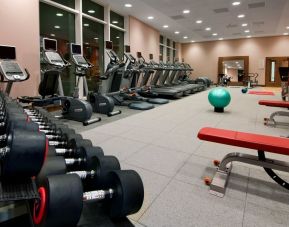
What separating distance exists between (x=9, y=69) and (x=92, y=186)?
380 cm

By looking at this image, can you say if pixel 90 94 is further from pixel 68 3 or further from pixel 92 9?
pixel 92 9

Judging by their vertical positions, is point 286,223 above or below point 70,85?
below

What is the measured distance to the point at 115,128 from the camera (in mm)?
4211

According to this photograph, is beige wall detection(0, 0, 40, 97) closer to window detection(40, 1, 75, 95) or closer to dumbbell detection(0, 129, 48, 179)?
window detection(40, 1, 75, 95)

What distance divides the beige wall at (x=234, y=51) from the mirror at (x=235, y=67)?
28 cm

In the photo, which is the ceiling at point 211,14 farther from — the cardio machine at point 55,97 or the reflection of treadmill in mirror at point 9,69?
the reflection of treadmill in mirror at point 9,69

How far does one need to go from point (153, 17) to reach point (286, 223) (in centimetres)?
1054

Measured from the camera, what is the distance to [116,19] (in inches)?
399

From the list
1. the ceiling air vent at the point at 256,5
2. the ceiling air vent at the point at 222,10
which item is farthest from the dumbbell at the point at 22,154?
the ceiling air vent at the point at 222,10

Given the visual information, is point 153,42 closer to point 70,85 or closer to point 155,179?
point 70,85

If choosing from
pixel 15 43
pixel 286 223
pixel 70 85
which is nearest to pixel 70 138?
pixel 286 223

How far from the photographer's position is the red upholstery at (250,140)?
1862mm

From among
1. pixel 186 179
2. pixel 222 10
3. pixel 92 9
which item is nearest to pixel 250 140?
pixel 186 179

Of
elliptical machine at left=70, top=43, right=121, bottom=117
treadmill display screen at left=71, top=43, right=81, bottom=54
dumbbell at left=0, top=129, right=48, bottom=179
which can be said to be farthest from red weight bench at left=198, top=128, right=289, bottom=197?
treadmill display screen at left=71, top=43, right=81, bottom=54
